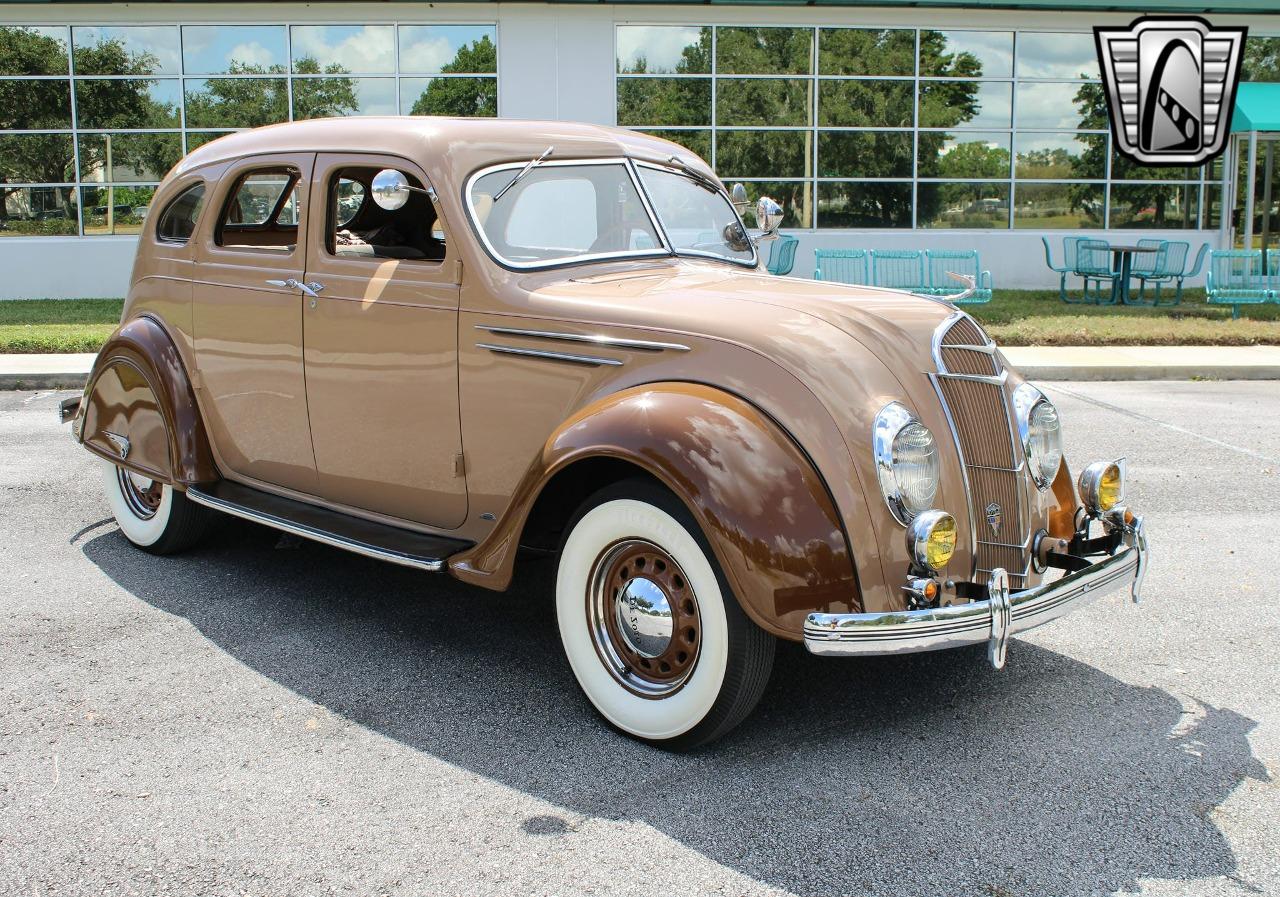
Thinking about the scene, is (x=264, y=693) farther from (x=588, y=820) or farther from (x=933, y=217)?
(x=933, y=217)

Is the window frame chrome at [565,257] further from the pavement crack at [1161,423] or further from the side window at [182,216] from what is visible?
the pavement crack at [1161,423]

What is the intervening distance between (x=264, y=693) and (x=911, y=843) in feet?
7.51

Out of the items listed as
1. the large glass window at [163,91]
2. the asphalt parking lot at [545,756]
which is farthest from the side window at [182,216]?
the large glass window at [163,91]

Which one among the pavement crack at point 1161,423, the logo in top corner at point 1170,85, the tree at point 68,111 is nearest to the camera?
the pavement crack at point 1161,423

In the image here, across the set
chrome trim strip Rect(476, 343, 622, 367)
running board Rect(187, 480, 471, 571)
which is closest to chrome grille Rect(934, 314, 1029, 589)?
chrome trim strip Rect(476, 343, 622, 367)

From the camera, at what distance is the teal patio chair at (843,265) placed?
1625 cm

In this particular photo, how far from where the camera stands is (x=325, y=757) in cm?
377

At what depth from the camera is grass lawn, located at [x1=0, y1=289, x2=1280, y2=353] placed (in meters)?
13.5

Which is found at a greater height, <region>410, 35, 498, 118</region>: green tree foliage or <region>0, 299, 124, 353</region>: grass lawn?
<region>410, 35, 498, 118</region>: green tree foliage

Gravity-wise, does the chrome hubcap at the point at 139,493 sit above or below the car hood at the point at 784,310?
below

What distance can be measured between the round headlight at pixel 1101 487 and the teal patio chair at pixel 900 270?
12459 millimetres

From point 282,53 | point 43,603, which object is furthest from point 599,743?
point 282,53

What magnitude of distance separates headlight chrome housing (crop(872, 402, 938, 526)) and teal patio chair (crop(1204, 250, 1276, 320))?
14.6 meters

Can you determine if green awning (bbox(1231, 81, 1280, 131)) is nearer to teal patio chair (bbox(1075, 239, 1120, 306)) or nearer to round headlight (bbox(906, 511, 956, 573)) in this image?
teal patio chair (bbox(1075, 239, 1120, 306))
